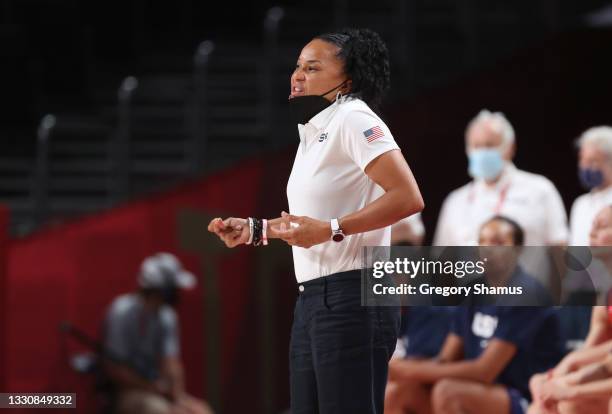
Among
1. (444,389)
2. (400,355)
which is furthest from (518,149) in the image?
(444,389)

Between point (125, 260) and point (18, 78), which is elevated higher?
point (18, 78)

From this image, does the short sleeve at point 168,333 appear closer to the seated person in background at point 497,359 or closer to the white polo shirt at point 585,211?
the seated person in background at point 497,359

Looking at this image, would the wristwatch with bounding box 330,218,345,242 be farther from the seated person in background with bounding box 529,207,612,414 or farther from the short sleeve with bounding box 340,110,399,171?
the seated person in background with bounding box 529,207,612,414

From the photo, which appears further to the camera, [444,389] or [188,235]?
[188,235]

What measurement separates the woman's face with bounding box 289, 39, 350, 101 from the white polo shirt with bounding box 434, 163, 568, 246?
2924mm

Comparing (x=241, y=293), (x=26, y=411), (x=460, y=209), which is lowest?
(x=26, y=411)

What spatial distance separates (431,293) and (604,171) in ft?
8.22

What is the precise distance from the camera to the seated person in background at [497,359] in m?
4.84

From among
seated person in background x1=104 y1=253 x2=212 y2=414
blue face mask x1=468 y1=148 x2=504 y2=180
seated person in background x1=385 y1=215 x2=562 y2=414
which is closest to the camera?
seated person in background x1=385 y1=215 x2=562 y2=414

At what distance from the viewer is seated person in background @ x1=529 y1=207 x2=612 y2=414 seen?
13.7 ft

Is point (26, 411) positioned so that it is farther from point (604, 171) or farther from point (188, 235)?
point (604, 171)

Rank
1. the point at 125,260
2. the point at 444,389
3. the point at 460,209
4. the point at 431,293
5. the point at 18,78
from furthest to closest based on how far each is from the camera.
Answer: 1. the point at 18,78
2. the point at 125,260
3. the point at 460,209
4. the point at 444,389
5. the point at 431,293

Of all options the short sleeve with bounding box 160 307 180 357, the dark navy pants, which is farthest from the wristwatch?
the short sleeve with bounding box 160 307 180 357

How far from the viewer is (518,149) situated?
7.68 m
